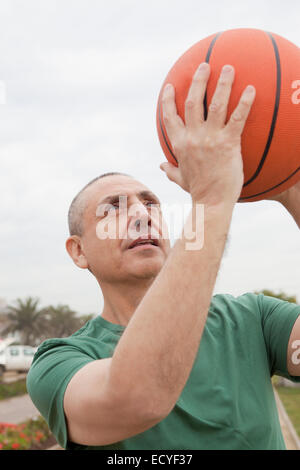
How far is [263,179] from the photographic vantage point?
2.23m

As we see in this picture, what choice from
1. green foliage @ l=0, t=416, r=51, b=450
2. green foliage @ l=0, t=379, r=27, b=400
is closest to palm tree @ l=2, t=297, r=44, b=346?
green foliage @ l=0, t=379, r=27, b=400

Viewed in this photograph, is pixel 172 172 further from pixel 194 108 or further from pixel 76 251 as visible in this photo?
pixel 76 251

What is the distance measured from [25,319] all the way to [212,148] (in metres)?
53.2

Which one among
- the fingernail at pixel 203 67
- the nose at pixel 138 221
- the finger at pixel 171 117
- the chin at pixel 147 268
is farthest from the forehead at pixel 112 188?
the fingernail at pixel 203 67

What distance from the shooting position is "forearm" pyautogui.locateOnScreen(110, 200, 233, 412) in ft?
5.17

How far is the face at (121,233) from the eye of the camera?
2594mm

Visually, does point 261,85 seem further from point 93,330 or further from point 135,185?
point 93,330

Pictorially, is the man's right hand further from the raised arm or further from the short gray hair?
the short gray hair

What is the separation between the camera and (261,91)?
2045 millimetres

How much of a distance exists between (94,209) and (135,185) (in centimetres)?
30

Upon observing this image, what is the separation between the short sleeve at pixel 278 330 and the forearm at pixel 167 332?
1033 millimetres

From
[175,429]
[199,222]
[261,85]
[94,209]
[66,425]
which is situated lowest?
[175,429]

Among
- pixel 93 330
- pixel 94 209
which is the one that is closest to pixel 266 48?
pixel 94 209

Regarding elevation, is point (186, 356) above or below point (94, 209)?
below
